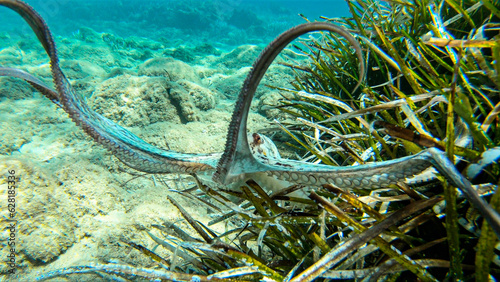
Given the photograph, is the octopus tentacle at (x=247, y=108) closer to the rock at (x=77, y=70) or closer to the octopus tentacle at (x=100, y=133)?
the octopus tentacle at (x=100, y=133)

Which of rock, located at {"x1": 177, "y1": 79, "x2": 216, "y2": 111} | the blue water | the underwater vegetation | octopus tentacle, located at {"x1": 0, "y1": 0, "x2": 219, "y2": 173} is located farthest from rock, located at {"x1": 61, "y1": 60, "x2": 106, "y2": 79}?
the blue water

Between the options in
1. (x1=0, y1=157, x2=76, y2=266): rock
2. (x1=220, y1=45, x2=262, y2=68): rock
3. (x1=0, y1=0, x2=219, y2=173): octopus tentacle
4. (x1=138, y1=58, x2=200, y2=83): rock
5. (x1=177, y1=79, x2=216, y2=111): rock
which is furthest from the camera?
(x1=220, y1=45, x2=262, y2=68): rock

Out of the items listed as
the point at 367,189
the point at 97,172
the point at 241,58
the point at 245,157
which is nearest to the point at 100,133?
the point at 245,157

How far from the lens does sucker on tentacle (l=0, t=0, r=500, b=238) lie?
65 cm

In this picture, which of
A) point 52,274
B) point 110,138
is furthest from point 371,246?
point 52,274

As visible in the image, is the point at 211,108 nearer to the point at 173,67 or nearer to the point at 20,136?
the point at 173,67

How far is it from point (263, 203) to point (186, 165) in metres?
0.55

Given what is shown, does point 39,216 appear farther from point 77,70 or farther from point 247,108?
point 77,70

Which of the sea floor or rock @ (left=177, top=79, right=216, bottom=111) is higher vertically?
rock @ (left=177, top=79, right=216, bottom=111)

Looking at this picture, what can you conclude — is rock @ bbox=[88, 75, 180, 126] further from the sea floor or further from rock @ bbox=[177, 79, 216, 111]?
rock @ bbox=[177, 79, 216, 111]

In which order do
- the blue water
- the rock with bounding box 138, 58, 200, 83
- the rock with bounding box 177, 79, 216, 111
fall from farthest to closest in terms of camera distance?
the blue water, the rock with bounding box 138, 58, 200, 83, the rock with bounding box 177, 79, 216, 111


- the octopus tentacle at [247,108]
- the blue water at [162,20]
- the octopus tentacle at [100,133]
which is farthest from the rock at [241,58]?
the blue water at [162,20]

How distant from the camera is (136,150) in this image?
94cm

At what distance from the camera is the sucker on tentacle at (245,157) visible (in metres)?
0.65
